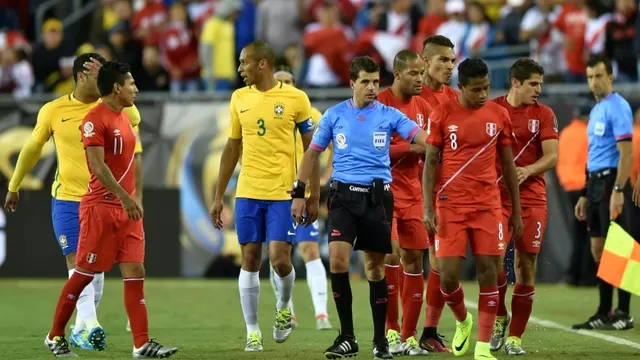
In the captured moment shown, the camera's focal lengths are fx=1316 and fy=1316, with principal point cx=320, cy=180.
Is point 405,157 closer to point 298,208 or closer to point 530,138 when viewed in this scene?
point 530,138

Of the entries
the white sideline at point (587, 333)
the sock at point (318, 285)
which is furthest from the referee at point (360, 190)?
the sock at point (318, 285)

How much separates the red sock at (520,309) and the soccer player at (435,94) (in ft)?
1.98

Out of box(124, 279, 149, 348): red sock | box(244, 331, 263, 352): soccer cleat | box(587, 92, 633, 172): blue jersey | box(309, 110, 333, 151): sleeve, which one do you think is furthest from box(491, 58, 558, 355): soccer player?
box(124, 279, 149, 348): red sock

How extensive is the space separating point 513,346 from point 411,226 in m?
1.32

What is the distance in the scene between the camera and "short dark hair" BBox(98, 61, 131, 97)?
10789 millimetres

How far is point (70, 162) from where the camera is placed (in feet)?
40.1

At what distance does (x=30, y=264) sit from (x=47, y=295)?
2.57m

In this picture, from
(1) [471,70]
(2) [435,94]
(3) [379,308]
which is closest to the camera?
(1) [471,70]

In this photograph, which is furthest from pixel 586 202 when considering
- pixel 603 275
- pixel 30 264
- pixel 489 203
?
pixel 30 264

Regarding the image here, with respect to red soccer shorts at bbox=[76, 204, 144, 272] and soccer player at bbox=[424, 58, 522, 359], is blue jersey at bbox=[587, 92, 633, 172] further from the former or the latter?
red soccer shorts at bbox=[76, 204, 144, 272]

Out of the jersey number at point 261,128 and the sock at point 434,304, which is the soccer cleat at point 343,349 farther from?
the jersey number at point 261,128

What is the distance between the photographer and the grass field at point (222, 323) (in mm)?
11289

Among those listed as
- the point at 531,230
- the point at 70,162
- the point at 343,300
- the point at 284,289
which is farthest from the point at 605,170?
the point at 70,162

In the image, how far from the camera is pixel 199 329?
→ 1370 cm
